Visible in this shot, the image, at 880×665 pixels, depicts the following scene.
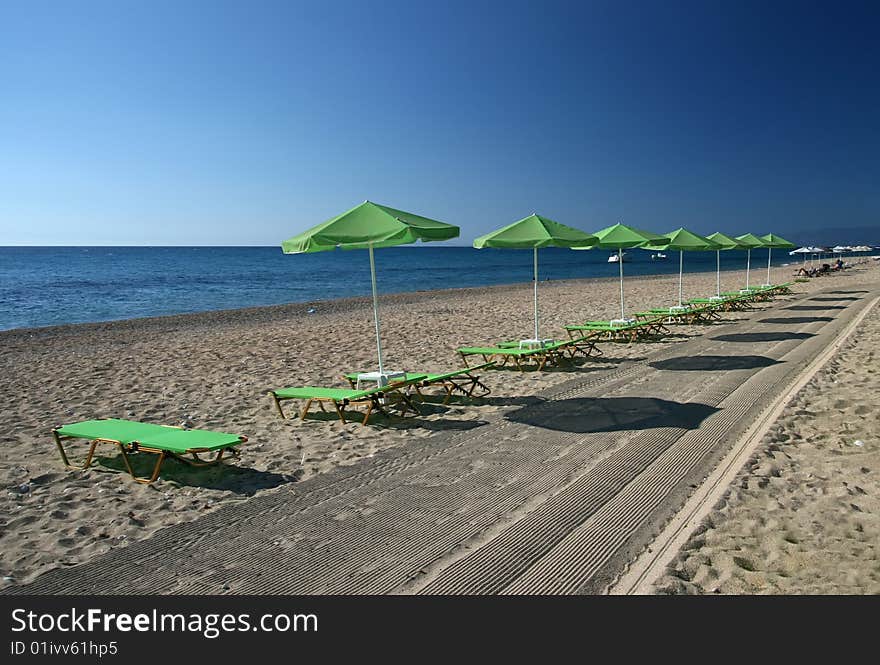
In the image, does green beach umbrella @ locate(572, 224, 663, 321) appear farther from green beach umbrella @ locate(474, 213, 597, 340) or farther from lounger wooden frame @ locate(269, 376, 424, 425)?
lounger wooden frame @ locate(269, 376, 424, 425)

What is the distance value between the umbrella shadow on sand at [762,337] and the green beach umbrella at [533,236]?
14.0 ft

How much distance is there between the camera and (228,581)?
3.41 metres

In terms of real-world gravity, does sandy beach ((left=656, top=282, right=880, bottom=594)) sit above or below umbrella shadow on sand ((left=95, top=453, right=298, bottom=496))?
above

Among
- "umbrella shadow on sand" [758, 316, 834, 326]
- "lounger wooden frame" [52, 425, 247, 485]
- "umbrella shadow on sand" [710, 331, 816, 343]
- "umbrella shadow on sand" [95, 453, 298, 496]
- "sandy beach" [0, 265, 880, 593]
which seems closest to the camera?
"sandy beach" [0, 265, 880, 593]

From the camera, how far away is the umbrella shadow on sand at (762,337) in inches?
462

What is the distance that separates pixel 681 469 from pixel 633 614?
7.44ft

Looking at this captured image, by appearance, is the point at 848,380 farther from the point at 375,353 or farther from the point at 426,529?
the point at 375,353

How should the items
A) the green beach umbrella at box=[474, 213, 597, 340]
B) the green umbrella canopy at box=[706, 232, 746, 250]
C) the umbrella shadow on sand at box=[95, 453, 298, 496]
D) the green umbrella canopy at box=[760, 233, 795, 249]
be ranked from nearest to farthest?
the umbrella shadow on sand at box=[95, 453, 298, 496], the green beach umbrella at box=[474, 213, 597, 340], the green umbrella canopy at box=[706, 232, 746, 250], the green umbrella canopy at box=[760, 233, 795, 249]

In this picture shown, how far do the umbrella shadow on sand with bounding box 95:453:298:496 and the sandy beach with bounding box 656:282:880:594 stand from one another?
10.4 ft

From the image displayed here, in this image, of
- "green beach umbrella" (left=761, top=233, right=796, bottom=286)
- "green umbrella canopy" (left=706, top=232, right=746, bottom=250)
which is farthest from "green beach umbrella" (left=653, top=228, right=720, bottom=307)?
"green beach umbrella" (left=761, top=233, right=796, bottom=286)

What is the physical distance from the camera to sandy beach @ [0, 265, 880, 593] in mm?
4352

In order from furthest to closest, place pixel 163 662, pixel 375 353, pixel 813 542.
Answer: pixel 375 353
pixel 813 542
pixel 163 662

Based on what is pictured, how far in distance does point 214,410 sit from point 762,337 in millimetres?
10267

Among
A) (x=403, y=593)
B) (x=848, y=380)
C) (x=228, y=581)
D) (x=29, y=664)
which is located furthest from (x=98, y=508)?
(x=848, y=380)
